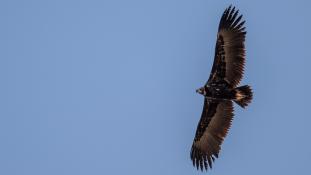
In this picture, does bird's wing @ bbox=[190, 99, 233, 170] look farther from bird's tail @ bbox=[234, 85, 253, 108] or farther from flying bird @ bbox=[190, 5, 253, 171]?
bird's tail @ bbox=[234, 85, 253, 108]

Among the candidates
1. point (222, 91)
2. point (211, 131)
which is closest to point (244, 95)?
point (222, 91)

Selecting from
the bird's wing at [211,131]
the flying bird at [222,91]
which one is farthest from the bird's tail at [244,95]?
the bird's wing at [211,131]

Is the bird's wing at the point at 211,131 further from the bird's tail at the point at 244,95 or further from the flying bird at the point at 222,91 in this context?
the bird's tail at the point at 244,95

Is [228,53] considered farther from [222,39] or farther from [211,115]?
[211,115]

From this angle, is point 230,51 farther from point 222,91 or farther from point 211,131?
point 211,131

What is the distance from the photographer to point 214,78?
22578 millimetres

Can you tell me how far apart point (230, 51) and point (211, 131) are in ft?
10.8

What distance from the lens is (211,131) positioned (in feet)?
77.2

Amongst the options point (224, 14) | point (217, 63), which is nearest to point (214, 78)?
point (217, 63)

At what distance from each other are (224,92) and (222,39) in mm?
1930

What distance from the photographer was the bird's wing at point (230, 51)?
72.4 ft

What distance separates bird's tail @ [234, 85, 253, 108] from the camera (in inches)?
844

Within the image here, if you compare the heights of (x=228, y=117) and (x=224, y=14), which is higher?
(x=224, y=14)

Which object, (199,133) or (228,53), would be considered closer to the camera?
(228,53)
